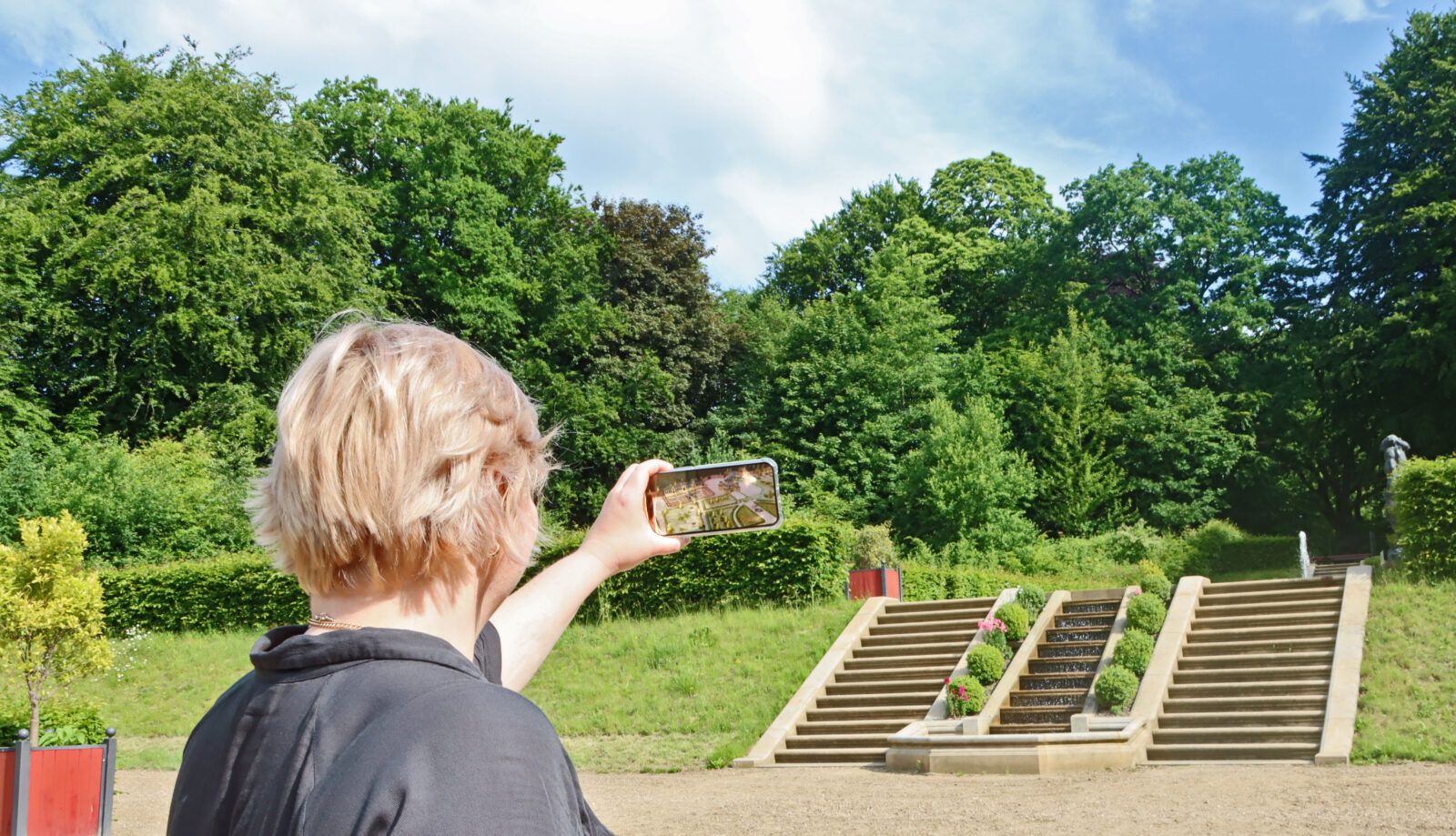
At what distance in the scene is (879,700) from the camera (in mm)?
18000

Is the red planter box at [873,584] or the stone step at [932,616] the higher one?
the red planter box at [873,584]

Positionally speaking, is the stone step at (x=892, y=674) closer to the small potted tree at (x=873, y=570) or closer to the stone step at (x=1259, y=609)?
the small potted tree at (x=873, y=570)

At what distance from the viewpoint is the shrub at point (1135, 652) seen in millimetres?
16906

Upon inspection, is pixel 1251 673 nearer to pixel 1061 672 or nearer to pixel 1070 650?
pixel 1061 672

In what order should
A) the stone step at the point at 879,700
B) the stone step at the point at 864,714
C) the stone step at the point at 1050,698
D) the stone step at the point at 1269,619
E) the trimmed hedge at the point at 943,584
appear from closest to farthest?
the stone step at the point at 1050,698 < the stone step at the point at 864,714 < the stone step at the point at 879,700 < the stone step at the point at 1269,619 < the trimmed hedge at the point at 943,584

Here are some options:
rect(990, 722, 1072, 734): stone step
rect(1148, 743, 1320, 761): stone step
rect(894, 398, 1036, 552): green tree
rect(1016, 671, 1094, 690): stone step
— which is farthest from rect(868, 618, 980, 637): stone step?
rect(894, 398, 1036, 552): green tree

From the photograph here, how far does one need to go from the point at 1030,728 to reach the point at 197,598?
1880cm

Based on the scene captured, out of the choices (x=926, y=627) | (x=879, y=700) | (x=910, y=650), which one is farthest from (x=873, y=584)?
(x=879, y=700)

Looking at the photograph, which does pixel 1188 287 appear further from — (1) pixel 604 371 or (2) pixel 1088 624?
(2) pixel 1088 624

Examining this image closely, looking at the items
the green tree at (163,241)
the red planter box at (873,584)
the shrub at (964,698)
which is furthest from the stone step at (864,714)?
the green tree at (163,241)

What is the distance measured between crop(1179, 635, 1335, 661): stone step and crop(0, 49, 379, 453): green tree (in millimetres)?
24501

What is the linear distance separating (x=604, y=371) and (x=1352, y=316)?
21979 mm

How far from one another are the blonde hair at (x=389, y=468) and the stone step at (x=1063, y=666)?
17.6m

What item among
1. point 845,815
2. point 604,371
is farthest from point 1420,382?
point 845,815
